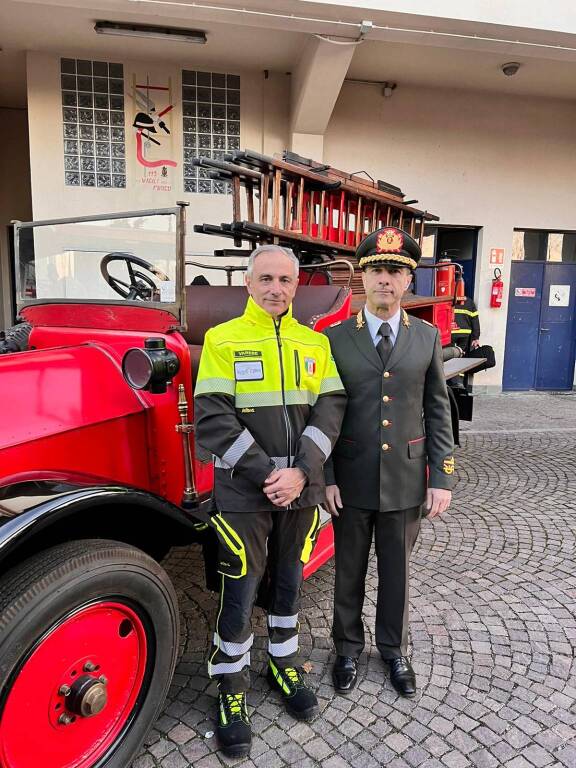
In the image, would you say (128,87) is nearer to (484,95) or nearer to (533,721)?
(484,95)

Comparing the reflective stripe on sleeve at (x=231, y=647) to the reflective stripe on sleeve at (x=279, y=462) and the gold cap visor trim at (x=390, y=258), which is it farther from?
the gold cap visor trim at (x=390, y=258)

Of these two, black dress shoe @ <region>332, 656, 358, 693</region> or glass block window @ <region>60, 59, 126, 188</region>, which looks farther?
glass block window @ <region>60, 59, 126, 188</region>

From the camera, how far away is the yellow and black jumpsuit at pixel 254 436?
175 centimetres

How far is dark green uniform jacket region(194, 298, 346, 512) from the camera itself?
1.73 m

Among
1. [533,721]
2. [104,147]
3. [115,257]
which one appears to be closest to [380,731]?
[533,721]

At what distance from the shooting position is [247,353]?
5.83 ft

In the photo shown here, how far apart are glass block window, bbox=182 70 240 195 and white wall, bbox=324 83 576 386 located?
4.44 ft

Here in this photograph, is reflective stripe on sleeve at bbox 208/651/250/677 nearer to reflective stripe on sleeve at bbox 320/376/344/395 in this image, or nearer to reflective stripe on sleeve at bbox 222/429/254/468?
reflective stripe on sleeve at bbox 222/429/254/468

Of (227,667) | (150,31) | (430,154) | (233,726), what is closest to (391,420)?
(227,667)

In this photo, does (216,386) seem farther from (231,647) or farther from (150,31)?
(150,31)

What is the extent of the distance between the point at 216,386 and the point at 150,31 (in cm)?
584

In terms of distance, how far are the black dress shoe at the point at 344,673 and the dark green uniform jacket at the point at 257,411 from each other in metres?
0.77

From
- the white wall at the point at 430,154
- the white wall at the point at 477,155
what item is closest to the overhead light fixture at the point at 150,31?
the white wall at the point at 430,154

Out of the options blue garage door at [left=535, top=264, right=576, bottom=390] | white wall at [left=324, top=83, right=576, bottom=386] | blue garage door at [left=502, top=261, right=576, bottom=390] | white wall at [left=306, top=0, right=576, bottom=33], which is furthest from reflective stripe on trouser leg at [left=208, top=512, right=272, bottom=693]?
blue garage door at [left=535, top=264, right=576, bottom=390]
